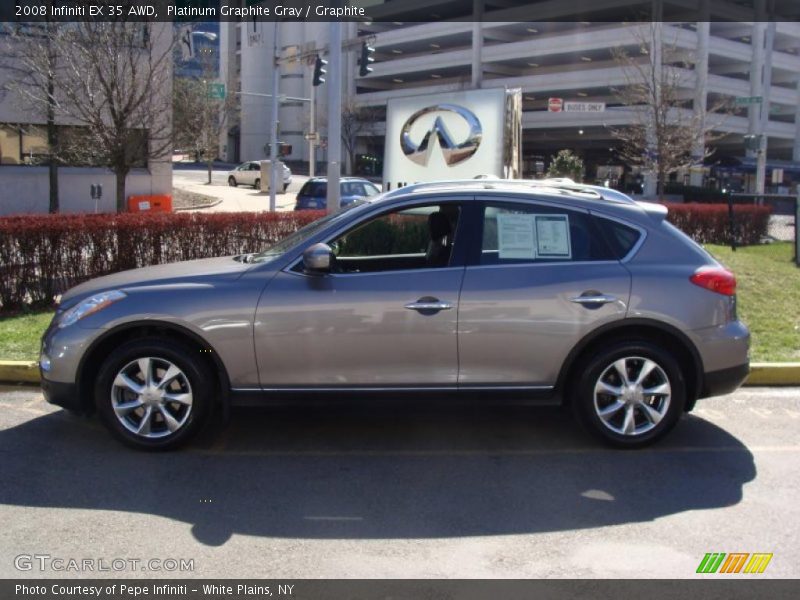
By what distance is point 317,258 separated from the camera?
5.07 metres

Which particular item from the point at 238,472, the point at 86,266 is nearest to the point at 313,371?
the point at 238,472

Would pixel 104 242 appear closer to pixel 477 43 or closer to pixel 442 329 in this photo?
pixel 442 329

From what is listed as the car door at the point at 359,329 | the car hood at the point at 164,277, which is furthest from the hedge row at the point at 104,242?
the car door at the point at 359,329

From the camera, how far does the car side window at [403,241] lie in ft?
18.2

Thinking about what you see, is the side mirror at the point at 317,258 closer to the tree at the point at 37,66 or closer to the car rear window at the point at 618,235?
the car rear window at the point at 618,235

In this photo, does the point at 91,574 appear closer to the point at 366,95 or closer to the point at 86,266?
the point at 86,266

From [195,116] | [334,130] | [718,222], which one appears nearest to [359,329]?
[334,130]

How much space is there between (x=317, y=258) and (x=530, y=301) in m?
1.36

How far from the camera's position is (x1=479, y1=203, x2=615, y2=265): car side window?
5348mm

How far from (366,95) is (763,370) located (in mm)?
68819

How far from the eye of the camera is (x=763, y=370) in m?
7.12

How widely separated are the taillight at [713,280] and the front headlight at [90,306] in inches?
145

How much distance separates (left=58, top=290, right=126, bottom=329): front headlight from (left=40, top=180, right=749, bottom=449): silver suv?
0.03 ft

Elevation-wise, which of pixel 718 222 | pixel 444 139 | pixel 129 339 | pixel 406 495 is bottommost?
pixel 406 495
